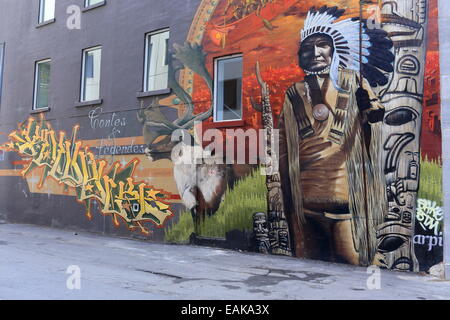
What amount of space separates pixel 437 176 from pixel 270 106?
3.80m

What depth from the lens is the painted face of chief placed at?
998 cm

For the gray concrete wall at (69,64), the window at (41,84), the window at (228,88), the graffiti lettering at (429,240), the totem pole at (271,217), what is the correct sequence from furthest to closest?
the window at (41,84) < the gray concrete wall at (69,64) < the window at (228,88) < the totem pole at (271,217) < the graffiti lettering at (429,240)

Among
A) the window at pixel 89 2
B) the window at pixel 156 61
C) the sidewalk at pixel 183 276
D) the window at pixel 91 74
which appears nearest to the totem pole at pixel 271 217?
the sidewalk at pixel 183 276

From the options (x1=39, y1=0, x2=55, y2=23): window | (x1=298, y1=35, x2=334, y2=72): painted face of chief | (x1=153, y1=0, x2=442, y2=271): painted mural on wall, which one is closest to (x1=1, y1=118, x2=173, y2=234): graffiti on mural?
(x1=153, y1=0, x2=442, y2=271): painted mural on wall

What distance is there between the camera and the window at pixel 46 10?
650 inches

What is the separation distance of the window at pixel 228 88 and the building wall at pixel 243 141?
0.71ft

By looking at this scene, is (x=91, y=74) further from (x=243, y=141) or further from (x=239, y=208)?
(x=239, y=208)

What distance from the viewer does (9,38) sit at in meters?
17.9

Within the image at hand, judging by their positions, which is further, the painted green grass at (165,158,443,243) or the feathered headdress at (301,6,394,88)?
the painted green grass at (165,158,443,243)

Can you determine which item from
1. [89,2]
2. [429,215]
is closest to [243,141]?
[429,215]

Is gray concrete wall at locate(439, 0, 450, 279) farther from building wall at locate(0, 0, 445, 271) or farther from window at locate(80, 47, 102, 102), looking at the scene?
window at locate(80, 47, 102, 102)

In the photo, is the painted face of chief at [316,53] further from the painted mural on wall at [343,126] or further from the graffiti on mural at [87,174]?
the graffiti on mural at [87,174]

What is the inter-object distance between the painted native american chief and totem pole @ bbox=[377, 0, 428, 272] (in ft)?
0.55

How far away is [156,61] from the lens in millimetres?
13156
